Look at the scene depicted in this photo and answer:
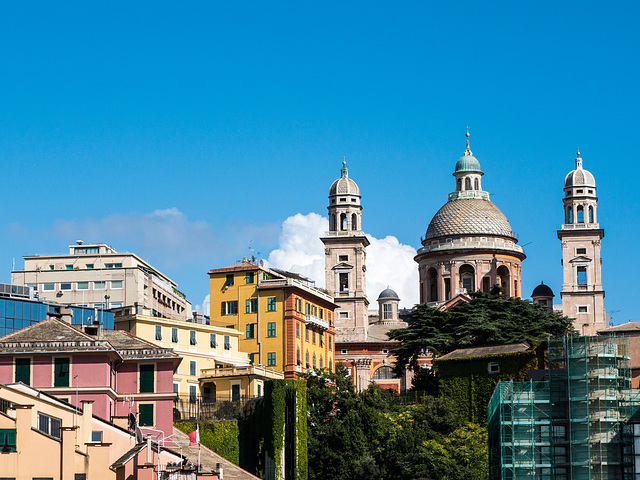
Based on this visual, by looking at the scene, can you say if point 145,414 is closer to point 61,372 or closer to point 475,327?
point 61,372

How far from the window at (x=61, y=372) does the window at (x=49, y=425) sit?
15109 mm

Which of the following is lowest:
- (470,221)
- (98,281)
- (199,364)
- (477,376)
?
(477,376)

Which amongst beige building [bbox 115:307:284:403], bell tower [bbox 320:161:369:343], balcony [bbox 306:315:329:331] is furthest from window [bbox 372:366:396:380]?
beige building [bbox 115:307:284:403]

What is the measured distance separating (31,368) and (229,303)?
133 feet

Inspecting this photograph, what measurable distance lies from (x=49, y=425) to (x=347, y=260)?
288 ft

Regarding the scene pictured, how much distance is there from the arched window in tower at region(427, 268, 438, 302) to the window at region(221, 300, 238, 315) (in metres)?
40.4

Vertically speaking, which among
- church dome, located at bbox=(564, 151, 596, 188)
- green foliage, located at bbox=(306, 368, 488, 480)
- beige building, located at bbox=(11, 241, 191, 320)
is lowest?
green foliage, located at bbox=(306, 368, 488, 480)

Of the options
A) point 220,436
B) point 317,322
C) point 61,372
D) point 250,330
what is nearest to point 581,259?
point 317,322

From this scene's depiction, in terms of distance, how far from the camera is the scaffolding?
67125 millimetres

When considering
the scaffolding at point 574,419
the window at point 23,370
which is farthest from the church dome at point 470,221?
the window at point 23,370

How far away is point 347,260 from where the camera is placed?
13700 centimetres

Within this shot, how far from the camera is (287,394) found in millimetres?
77938

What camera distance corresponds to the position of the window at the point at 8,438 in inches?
1917

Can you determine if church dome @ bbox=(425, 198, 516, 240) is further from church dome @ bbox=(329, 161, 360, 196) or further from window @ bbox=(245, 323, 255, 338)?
window @ bbox=(245, 323, 255, 338)
